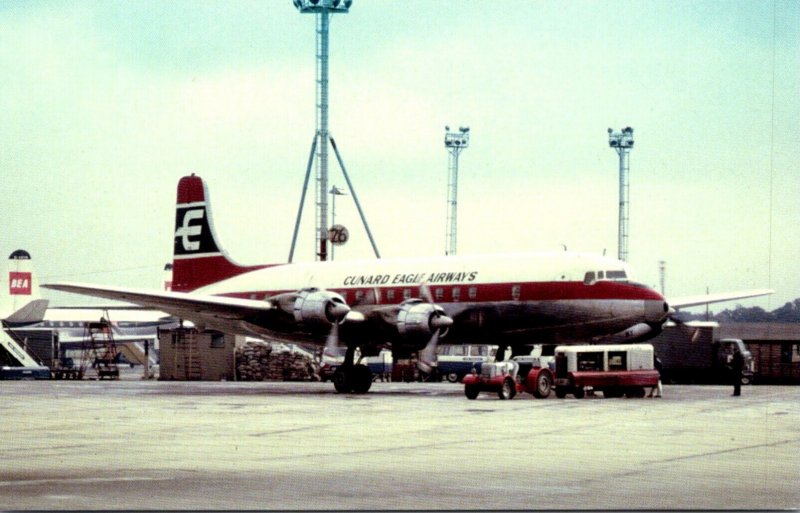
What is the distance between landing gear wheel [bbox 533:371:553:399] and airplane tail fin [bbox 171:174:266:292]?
638 inches

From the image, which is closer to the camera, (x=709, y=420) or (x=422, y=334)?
(x=709, y=420)

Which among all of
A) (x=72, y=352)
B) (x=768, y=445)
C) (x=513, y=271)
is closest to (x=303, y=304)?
(x=513, y=271)

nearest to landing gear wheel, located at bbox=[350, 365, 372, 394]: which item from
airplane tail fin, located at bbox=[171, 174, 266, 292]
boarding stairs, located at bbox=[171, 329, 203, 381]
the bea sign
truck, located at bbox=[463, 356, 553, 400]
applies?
truck, located at bbox=[463, 356, 553, 400]

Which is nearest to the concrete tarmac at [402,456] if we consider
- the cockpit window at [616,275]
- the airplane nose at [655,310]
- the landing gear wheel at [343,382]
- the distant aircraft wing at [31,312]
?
the airplane nose at [655,310]

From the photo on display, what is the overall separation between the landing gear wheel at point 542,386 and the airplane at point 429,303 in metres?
2.38

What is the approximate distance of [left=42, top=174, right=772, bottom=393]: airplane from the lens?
123ft

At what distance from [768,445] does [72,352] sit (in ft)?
474

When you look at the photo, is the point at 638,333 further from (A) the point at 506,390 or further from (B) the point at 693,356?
(B) the point at 693,356

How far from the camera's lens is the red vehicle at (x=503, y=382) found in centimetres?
3512

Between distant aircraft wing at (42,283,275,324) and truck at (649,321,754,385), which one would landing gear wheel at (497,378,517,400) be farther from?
truck at (649,321,754,385)

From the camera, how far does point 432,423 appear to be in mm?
25000

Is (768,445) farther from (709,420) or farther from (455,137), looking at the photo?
(455,137)

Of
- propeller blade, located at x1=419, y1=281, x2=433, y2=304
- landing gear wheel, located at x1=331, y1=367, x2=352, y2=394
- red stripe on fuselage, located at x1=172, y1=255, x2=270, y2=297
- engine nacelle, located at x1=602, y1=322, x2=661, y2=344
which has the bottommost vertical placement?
landing gear wheel, located at x1=331, y1=367, x2=352, y2=394

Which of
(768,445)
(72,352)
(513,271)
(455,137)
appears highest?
(455,137)
